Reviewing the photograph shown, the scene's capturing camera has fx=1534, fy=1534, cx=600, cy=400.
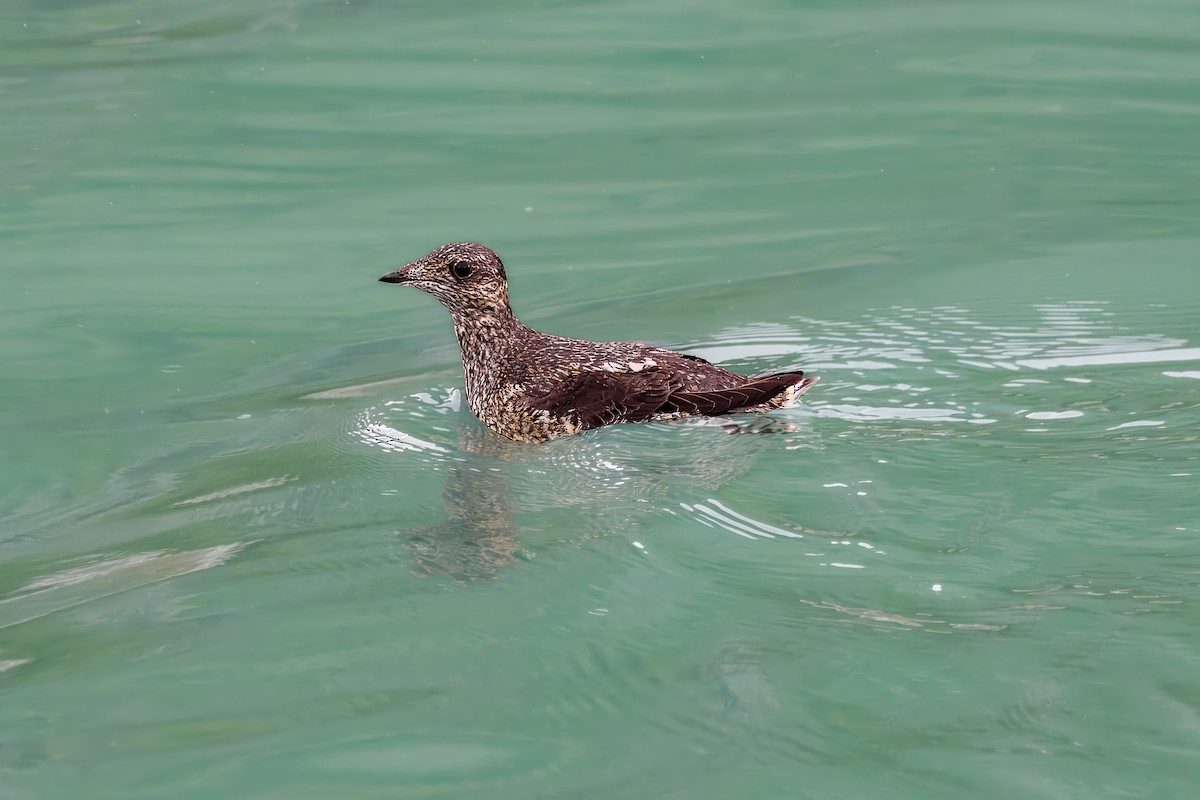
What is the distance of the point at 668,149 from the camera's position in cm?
1236

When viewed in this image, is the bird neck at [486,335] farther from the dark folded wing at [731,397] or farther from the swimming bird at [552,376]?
the dark folded wing at [731,397]

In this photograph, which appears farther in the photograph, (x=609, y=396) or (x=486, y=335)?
(x=486, y=335)

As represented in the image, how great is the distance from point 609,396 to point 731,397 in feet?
2.03

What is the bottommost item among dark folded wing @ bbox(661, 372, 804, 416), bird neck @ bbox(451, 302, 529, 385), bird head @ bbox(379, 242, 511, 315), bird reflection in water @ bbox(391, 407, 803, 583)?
bird reflection in water @ bbox(391, 407, 803, 583)

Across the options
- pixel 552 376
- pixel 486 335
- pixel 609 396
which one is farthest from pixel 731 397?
pixel 486 335

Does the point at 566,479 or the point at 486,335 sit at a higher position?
the point at 486,335

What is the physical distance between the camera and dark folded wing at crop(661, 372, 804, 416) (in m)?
7.70

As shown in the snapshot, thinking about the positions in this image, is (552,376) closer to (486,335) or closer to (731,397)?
(486,335)

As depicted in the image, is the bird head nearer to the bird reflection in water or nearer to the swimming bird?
the swimming bird

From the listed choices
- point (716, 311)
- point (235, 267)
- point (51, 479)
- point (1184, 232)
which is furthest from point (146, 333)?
point (1184, 232)

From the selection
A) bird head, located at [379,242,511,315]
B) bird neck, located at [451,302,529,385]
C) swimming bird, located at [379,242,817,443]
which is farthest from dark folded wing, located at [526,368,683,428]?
bird head, located at [379,242,511,315]

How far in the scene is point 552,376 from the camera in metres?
7.88

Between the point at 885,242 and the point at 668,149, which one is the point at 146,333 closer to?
the point at 668,149

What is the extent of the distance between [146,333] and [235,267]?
3.44ft
